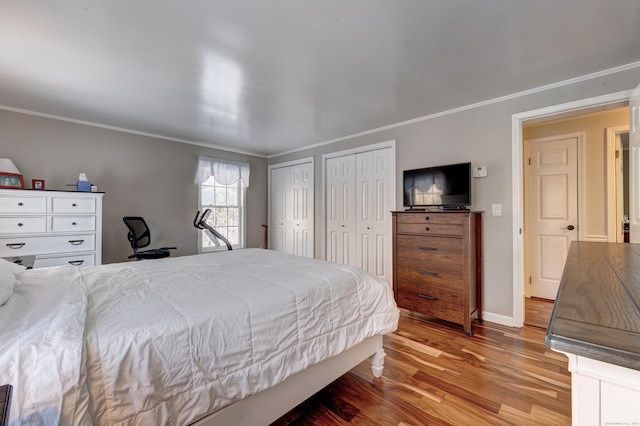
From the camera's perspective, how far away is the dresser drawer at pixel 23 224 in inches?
107

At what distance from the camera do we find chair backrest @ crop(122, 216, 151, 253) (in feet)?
11.7

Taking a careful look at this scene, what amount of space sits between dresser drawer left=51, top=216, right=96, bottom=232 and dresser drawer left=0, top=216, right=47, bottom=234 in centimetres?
8

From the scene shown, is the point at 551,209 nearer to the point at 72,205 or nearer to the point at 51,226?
the point at 72,205

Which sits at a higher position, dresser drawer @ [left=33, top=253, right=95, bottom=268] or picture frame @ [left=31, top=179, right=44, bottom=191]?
picture frame @ [left=31, top=179, right=44, bottom=191]

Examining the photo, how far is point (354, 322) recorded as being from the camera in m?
1.72

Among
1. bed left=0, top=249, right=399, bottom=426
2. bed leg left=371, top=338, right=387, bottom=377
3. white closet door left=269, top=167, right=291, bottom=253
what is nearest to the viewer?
bed left=0, top=249, right=399, bottom=426

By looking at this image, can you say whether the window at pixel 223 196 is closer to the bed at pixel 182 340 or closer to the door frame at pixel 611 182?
the bed at pixel 182 340

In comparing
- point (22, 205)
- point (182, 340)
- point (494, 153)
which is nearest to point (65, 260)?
point (22, 205)

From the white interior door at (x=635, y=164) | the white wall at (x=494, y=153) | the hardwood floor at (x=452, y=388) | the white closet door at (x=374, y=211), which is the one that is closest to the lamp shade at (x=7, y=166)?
the hardwood floor at (x=452, y=388)

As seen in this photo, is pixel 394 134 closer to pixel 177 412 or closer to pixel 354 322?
pixel 354 322

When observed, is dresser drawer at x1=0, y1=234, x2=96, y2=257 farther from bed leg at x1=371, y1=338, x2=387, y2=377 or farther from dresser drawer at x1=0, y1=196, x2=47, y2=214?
bed leg at x1=371, y1=338, x2=387, y2=377

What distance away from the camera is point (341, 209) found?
441 centimetres

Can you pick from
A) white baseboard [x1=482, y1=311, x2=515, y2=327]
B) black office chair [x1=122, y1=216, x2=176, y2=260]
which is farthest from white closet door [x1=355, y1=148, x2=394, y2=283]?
black office chair [x1=122, y1=216, x2=176, y2=260]

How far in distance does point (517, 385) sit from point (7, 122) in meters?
5.48
